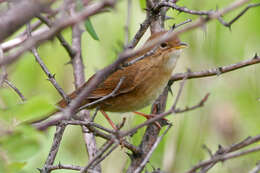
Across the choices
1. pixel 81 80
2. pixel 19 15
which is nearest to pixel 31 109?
pixel 19 15

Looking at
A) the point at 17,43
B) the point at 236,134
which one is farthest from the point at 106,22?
the point at 236,134

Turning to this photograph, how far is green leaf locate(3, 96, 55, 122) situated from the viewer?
1.67 m

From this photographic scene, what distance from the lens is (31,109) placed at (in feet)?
5.57

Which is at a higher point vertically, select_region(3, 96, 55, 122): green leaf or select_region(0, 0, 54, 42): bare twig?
select_region(0, 0, 54, 42): bare twig

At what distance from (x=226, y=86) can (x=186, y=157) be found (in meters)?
0.99

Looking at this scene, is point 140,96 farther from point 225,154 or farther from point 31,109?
point 31,109

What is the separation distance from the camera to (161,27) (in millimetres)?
4172

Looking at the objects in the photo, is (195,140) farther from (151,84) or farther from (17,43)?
(17,43)

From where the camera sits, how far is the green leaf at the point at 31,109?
167cm

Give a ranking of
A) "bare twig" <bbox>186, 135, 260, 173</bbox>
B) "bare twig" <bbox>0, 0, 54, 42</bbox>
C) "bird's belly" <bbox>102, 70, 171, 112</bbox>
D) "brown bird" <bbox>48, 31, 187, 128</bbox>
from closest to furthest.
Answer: "bare twig" <bbox>0, 0, 54, 42</bbox> → "bare twig" <bbox>186, 135, 260, 173</bbox> → "bird's belly" <bbox>102, 70, 171, 112</bbox> → "brown bird" <bbox>48, 31, 187, 128</bbox>

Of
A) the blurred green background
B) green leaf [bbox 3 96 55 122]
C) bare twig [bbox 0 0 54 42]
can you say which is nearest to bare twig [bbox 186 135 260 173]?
green leaf [bbox 3 96 55 122]

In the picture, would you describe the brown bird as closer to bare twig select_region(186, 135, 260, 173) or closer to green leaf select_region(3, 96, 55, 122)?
bare twig select_region(186, 135, 260, 173)

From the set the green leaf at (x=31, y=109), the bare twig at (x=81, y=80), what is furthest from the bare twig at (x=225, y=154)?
the bare twig at (x=81, y=80)

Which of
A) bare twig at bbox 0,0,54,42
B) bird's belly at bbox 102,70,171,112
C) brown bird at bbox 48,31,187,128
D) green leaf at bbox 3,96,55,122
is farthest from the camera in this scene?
brown bird at bbox 48,31,187,128
